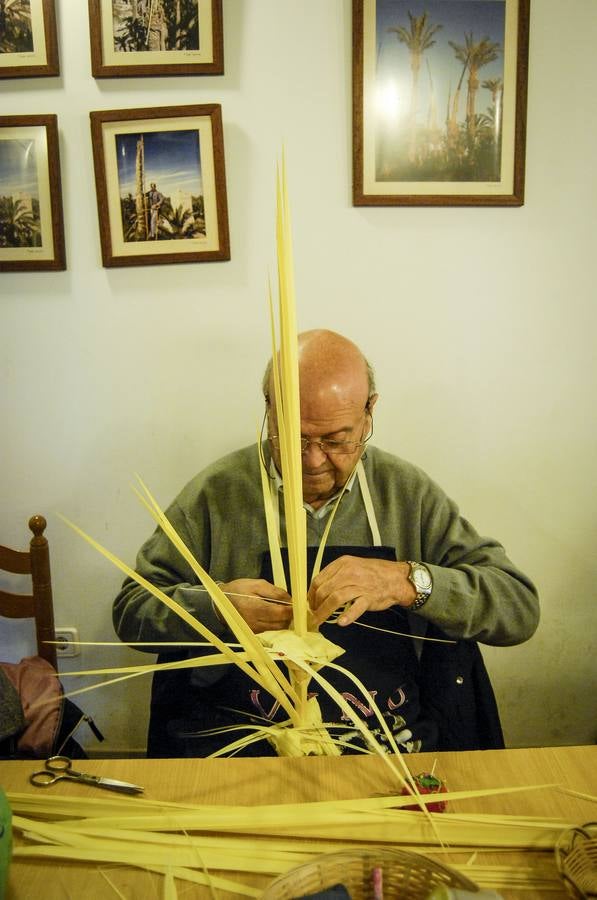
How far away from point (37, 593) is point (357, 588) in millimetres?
919

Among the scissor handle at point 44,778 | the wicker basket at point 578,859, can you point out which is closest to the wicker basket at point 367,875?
the wicker basket at point 578,859

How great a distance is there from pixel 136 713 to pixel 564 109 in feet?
7.08

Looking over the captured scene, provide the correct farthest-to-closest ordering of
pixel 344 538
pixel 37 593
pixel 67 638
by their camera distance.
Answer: pixel 67 638
pixel 37 593
pixel 344 538

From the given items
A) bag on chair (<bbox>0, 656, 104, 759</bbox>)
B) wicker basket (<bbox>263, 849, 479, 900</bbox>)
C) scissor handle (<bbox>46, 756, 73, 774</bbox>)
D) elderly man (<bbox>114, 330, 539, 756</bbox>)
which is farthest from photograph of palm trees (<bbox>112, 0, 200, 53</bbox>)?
wicker basket (<bbox>263, 849, 479, 900</bbox>)

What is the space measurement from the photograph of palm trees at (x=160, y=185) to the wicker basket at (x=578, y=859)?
1.63 m

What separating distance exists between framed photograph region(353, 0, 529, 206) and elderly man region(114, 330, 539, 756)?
0.66 metres

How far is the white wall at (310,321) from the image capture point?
73.7 inches

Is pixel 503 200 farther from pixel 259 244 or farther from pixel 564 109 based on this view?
pixel 259 244

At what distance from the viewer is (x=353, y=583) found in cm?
130

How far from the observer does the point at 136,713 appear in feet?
7.00

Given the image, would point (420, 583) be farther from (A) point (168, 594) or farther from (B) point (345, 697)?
(A) point (168, 594)

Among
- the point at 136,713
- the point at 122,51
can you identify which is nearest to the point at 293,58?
the point at 122,51

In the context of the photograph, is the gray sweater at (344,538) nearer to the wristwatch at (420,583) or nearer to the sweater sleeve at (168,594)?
the sweater sleeve at (168,594)

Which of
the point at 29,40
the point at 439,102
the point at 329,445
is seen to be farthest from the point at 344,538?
the point at 29,40
